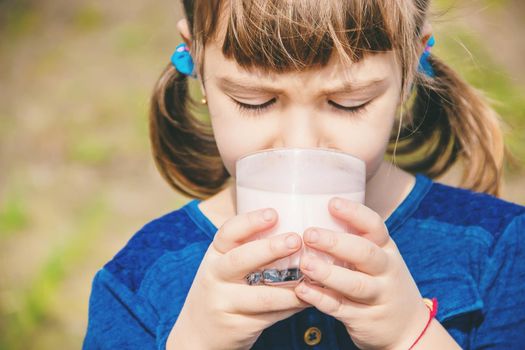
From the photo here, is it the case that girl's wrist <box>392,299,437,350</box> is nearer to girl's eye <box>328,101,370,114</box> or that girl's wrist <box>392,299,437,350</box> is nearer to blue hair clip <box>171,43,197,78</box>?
girl's eye <box>328,101,370,114</box>

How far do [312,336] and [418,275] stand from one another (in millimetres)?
359

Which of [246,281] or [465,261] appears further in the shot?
[465,261]

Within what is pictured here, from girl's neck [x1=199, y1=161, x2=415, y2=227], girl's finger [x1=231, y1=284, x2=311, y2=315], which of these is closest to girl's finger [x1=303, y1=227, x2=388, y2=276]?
girl's finger [x1=231, y1=284, x2=311, y2=315]

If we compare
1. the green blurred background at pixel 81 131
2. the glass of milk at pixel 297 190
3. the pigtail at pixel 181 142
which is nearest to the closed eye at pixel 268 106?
the glass of milk at pixel 297 190

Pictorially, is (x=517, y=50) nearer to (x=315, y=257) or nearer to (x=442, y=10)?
(x=442, y=10)

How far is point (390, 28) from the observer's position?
166 centimetres

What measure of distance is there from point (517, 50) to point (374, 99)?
3272 mm

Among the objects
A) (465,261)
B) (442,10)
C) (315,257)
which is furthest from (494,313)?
(442,10)

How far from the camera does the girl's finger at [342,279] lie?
1370 mm

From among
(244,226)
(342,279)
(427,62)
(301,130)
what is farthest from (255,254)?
(427,62)

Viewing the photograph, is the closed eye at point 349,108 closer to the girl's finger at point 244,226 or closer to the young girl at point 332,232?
the young girl at point 332,232

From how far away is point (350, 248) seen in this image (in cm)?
138

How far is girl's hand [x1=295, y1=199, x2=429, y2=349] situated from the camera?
4.52 ft

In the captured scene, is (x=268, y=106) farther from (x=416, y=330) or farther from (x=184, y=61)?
(x=416, y=330)
